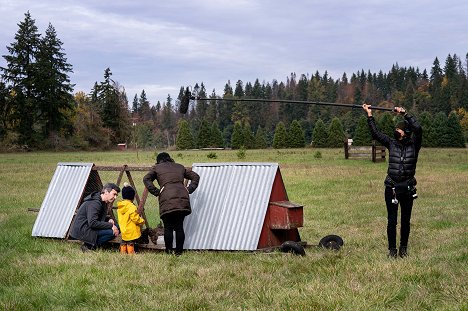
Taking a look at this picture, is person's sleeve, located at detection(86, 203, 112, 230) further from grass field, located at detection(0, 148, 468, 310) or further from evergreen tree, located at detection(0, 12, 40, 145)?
evergreen tree, located at detection(0, 12, 40, 145)

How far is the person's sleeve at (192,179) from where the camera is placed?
9.33m

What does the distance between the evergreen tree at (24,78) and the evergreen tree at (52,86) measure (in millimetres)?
763

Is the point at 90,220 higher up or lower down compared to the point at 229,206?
lower down

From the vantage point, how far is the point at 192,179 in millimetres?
9469

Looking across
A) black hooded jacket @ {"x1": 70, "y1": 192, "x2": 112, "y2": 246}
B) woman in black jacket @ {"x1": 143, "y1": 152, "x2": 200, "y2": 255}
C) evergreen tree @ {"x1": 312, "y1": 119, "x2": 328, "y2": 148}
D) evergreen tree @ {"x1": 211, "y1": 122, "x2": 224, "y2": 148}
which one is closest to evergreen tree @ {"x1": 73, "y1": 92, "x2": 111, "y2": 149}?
evergreen tree @ {"x1": 211, "y1": 122, "x2": 224, "y2": 148}

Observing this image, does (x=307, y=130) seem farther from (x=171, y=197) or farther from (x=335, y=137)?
(x=171, y=197)

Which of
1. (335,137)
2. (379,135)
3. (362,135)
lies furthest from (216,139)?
(379,135)

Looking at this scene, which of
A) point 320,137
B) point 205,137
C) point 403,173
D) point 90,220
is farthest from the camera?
point 205,137

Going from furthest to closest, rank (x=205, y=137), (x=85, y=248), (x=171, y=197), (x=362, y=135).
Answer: (x=205, y=137), (x=362, y=135), (x=85, y=248), (x=171, y=197)

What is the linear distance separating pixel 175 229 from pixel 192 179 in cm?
90

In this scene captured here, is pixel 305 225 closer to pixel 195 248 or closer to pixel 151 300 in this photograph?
pixel 195 248

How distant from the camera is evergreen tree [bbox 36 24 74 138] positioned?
6725 centimetres

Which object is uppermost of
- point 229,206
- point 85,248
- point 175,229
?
point 229,206

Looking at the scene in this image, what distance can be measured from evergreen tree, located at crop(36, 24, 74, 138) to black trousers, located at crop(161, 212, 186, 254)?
6179 cm
